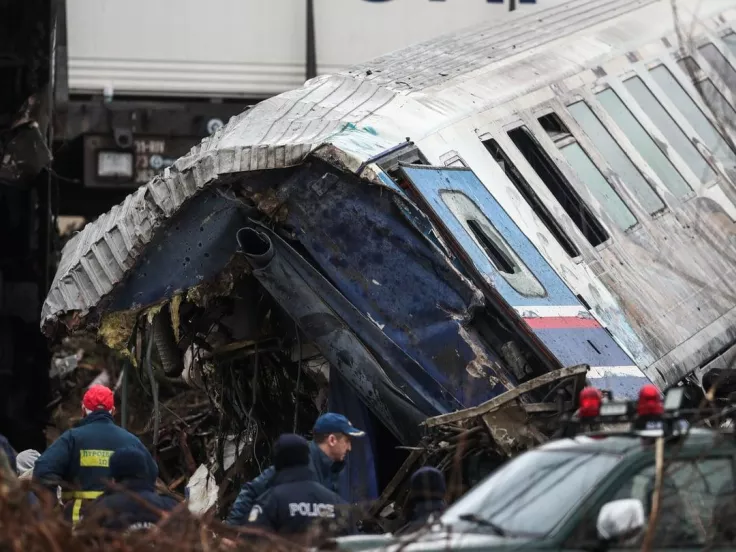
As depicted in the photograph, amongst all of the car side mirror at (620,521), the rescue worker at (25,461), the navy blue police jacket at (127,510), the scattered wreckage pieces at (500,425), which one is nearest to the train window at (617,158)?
the scattered wreckage pieces at (500,425)

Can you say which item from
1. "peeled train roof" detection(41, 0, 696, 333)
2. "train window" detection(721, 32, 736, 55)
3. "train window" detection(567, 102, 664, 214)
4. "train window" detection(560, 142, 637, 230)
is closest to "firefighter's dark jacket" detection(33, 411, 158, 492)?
"peeled train roof" detection(41, 0, 696, 333)

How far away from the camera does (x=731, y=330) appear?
12766 mm

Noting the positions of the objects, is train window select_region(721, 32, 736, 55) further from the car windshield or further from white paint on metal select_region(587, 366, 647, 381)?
the car windshield

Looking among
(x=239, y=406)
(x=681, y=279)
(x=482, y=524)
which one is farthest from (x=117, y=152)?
(x=482, y=524)

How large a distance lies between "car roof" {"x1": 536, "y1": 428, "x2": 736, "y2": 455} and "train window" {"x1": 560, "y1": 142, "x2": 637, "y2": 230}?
4.94 m

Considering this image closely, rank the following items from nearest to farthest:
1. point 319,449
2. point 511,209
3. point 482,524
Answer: point 482,524
point 319,449
point 511,209

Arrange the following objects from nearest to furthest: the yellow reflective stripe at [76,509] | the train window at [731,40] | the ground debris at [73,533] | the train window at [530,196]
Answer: the ground debris at [73,533], the yellow reflective stripe at [76,509], the train window at [530,196], the train window at [731,40]

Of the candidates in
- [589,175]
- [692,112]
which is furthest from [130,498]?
[692,112]

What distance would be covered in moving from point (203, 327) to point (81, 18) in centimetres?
825

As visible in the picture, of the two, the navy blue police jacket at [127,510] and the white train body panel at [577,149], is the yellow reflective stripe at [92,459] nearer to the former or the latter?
the navy blue police jacket at [127,510]

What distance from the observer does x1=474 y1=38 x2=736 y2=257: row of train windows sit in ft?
39.8

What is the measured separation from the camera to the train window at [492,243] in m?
10.9

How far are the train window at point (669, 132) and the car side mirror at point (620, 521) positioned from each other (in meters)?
7.21

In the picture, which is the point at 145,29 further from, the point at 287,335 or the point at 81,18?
the point at 287,335
